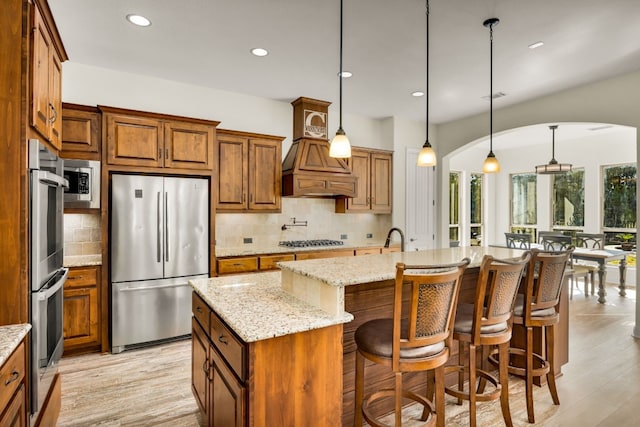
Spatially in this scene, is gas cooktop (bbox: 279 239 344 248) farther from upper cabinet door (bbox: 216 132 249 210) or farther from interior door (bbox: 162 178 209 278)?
interior door (bbox: 162 178 209 278)

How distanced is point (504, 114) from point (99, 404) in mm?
5803

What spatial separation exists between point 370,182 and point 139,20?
144 inches

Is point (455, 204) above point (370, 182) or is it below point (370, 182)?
below

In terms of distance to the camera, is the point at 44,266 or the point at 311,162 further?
the point at 311,162

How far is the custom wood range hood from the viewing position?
14.9 ft

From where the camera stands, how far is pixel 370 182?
5.49 m

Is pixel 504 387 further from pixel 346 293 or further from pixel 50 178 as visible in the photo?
pixel 50 178

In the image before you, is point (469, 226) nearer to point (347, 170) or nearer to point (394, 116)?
point (394, 116)

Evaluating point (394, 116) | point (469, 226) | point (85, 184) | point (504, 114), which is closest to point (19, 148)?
point (85, 184)

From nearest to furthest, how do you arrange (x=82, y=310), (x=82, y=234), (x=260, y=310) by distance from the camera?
1. (x=260, y=310)
2. (x=82, y=310)
3. (x=82, y=234)

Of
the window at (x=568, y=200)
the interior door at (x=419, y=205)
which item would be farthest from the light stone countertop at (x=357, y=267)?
the window at (x=568, y=200)

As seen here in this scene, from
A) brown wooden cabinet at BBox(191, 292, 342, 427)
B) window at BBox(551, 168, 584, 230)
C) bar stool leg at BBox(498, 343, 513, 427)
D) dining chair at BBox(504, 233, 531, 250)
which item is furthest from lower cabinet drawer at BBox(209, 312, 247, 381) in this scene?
window at BBox(551, 168, 584, 230)

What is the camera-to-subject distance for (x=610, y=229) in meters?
6.71

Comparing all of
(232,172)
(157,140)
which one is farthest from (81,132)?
(232,172)
